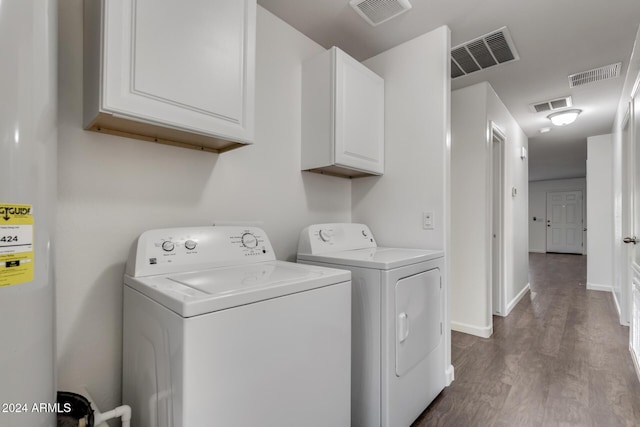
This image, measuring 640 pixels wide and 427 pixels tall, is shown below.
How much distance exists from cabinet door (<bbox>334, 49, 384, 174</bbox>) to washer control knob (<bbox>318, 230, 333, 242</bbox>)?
1.38 feet

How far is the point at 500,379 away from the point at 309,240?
162 centimetres

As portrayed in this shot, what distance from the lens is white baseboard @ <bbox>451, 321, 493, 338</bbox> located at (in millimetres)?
2883

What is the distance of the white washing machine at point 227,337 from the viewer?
0.86 metres

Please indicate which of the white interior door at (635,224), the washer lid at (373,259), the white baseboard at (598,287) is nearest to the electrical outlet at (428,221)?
the washer lid at (373,259)

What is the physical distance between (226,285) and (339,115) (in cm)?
129

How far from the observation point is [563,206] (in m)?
9.17

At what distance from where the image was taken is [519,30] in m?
2.12

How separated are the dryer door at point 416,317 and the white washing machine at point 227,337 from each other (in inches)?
14.9

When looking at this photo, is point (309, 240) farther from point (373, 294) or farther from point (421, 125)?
point (421, 125)

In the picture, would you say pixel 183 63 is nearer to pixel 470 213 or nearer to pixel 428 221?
pixel 428 221

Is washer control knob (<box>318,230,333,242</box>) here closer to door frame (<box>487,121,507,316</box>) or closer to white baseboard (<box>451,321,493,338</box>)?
white baseboard (<box>451,321,493,338</box>)

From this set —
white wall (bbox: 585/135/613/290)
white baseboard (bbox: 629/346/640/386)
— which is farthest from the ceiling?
white baseboard (bbox: 629/346/640/386)

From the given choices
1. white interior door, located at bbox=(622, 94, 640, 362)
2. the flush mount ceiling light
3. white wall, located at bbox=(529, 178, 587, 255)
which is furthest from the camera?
white wall, located at bbox=(529, 178, 587, 255)

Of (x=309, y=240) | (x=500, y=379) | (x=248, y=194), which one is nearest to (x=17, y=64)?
(x=248, y=194)
